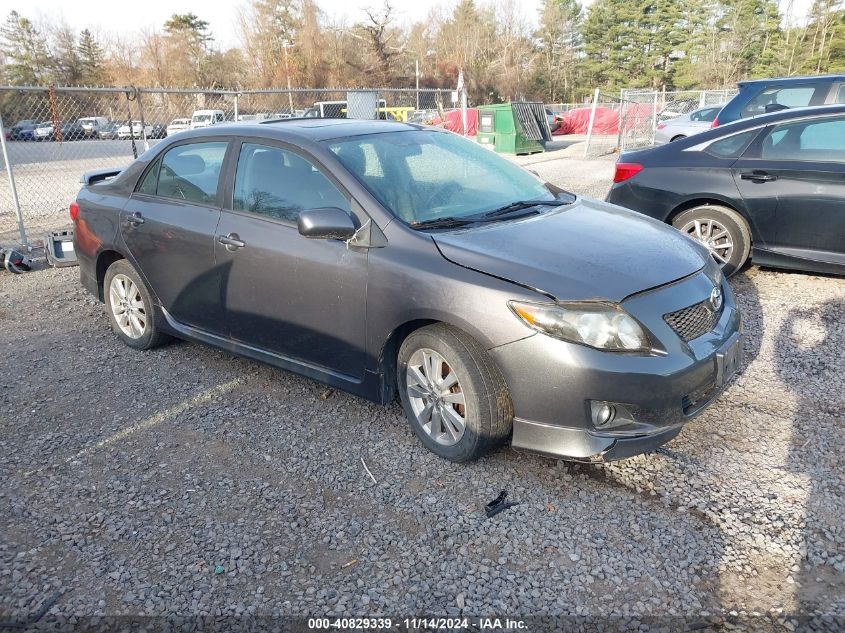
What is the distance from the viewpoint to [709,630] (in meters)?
2.35

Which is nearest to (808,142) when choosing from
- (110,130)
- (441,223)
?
(441,223)

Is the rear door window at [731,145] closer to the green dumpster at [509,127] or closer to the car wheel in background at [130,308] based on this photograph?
the car wheel in background at [130,308]

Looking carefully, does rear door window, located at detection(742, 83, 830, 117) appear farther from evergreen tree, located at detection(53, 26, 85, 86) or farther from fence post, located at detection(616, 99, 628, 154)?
evergreen tree, located at detection(53, 26, 85, 86)

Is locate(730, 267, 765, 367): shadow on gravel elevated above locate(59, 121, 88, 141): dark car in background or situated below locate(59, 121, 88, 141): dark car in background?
below

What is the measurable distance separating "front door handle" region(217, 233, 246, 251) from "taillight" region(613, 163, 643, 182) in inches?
165

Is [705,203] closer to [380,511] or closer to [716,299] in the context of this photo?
[716,299]

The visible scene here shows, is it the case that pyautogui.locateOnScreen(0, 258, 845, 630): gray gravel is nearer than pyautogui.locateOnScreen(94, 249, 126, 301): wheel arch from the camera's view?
Yes

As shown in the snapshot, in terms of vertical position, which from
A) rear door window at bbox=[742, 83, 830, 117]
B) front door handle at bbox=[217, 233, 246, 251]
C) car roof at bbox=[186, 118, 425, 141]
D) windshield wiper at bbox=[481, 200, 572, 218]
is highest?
rear door window at bbox=[742, 83, 830, 117]

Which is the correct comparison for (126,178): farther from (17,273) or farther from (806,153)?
(806,153)

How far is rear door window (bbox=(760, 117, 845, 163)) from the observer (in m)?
5.72

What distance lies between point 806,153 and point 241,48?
198 ft

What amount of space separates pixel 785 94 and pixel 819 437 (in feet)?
25.9

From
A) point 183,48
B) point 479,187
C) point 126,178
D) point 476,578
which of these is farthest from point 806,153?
point 183,48

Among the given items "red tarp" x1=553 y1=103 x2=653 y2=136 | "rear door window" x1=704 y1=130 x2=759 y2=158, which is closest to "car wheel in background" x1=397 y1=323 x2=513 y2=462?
"rear door window" x1=704 y1=130 x2=759 y2=158
